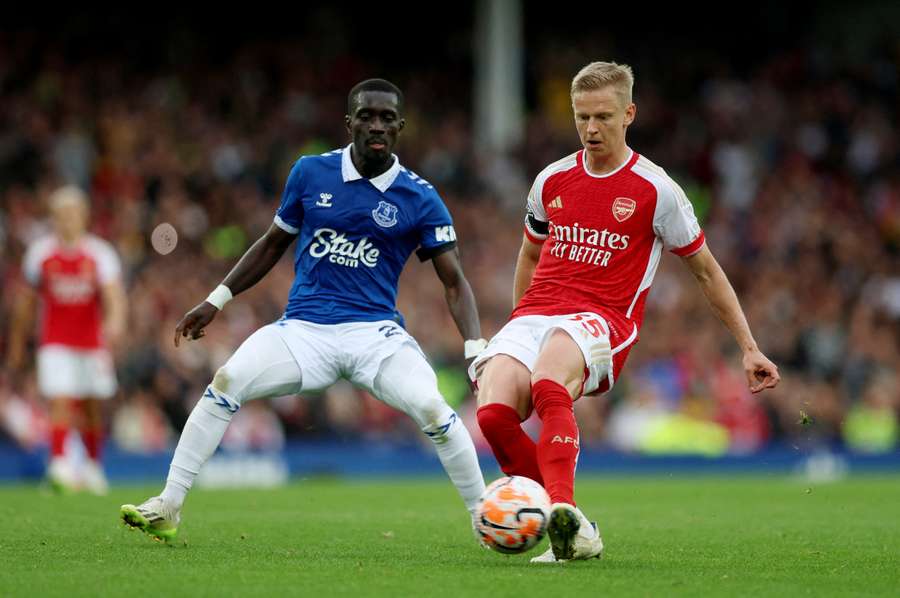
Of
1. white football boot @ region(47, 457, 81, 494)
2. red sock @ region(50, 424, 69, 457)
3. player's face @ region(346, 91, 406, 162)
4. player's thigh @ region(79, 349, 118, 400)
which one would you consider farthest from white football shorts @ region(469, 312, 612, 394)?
player's thigh @ region(79, 349, 118, 400)

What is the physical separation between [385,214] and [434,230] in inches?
11.3

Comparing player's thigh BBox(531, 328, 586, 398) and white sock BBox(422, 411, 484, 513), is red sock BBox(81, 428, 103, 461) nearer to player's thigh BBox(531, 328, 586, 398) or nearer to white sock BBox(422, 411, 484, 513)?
white sock BBox(422, 411, 484, 513)

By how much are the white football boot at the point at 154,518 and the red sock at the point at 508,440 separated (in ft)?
5.37

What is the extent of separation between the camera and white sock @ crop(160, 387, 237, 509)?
7.66 m

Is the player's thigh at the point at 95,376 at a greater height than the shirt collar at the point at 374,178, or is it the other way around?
the shirt collar at the point at 374,178

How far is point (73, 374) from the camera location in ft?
44.9

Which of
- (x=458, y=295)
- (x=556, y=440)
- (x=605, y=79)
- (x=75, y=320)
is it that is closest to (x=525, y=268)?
(x=458, y=295)

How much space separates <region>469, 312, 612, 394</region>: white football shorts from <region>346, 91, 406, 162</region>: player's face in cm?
121

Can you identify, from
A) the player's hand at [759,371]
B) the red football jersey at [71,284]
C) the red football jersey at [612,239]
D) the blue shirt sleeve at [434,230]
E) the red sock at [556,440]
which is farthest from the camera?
the red football jersey at [71,284]

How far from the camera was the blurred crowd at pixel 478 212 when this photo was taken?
60.1 feet

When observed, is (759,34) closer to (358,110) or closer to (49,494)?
(49,494)

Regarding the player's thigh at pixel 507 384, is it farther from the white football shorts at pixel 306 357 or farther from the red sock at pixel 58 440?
the red sock at pixel 58 440

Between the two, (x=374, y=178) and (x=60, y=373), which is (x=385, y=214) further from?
(x=60, y=373)

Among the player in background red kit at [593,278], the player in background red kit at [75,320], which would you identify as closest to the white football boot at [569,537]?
the player in background red kit at [593,278]
